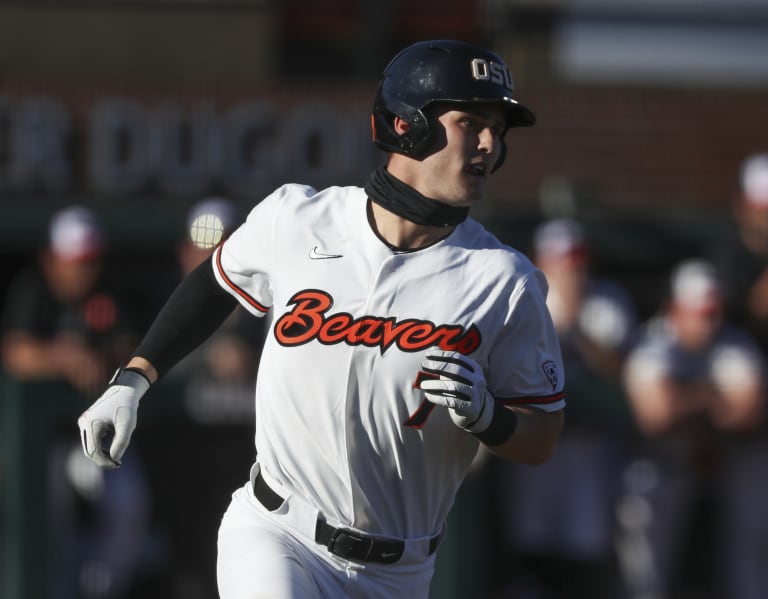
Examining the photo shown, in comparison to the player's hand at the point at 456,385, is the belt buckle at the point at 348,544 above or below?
below

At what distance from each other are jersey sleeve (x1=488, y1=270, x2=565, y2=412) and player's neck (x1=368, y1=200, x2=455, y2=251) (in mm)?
256

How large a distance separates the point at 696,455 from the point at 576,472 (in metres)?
0.56

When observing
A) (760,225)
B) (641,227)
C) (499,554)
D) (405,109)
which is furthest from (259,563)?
(641,227)

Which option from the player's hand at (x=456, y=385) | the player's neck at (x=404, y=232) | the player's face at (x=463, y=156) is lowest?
the player's hand at (x=456, y=385)

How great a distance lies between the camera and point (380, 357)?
11.3 feet

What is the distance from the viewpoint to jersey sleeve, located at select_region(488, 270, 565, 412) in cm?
350

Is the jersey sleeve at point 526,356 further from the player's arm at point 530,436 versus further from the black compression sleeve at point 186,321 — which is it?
the black compression sleeve at point 186,321

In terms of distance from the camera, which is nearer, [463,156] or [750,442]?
[463,156]

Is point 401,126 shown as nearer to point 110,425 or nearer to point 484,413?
point 484,413

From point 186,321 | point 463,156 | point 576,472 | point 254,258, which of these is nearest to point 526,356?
point 463,156

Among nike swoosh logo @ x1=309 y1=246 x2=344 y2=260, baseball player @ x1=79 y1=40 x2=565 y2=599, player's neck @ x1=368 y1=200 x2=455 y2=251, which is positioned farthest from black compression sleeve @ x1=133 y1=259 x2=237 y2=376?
player's neck @ x1=368 y1=200 x2=455 y2=251

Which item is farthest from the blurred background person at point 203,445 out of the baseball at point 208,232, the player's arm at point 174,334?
the player's arm at point 174,334

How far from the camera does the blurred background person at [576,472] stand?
6.64 metres

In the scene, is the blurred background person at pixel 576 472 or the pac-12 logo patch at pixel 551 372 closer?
the pac-12 logo patch at pixel 551 372
